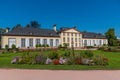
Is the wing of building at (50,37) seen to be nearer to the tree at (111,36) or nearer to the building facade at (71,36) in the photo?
the building facade at (71,36)

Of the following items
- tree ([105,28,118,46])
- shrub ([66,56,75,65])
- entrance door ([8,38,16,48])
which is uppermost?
tree ([105,28,118,46])

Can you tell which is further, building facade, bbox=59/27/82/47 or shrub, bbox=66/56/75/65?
building facade, bbox=59/27/82/47

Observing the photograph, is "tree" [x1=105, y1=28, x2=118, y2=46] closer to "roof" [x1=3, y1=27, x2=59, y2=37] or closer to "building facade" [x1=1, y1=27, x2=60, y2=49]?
"building facade" [x1=1, y1=27, x2=60, y2=49]

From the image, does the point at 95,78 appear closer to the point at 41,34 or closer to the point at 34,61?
the point at 34,61

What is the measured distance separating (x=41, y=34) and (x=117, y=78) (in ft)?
127

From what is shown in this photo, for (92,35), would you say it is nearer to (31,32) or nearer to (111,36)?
(111,36)

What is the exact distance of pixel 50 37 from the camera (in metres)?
45.6

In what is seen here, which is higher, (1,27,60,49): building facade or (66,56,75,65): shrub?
(1,27,60,49): building facade

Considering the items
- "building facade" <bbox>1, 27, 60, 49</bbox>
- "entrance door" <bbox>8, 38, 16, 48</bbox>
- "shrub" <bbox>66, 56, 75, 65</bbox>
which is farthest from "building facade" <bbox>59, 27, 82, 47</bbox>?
"shrub" <bbox>66, 56, 75, 65</bbox>

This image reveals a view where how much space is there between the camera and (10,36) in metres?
40.7

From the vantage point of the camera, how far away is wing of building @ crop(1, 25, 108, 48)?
135 ft

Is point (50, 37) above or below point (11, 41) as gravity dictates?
above

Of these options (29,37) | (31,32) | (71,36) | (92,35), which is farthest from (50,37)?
(92,35)

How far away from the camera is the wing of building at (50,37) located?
41.3 m
